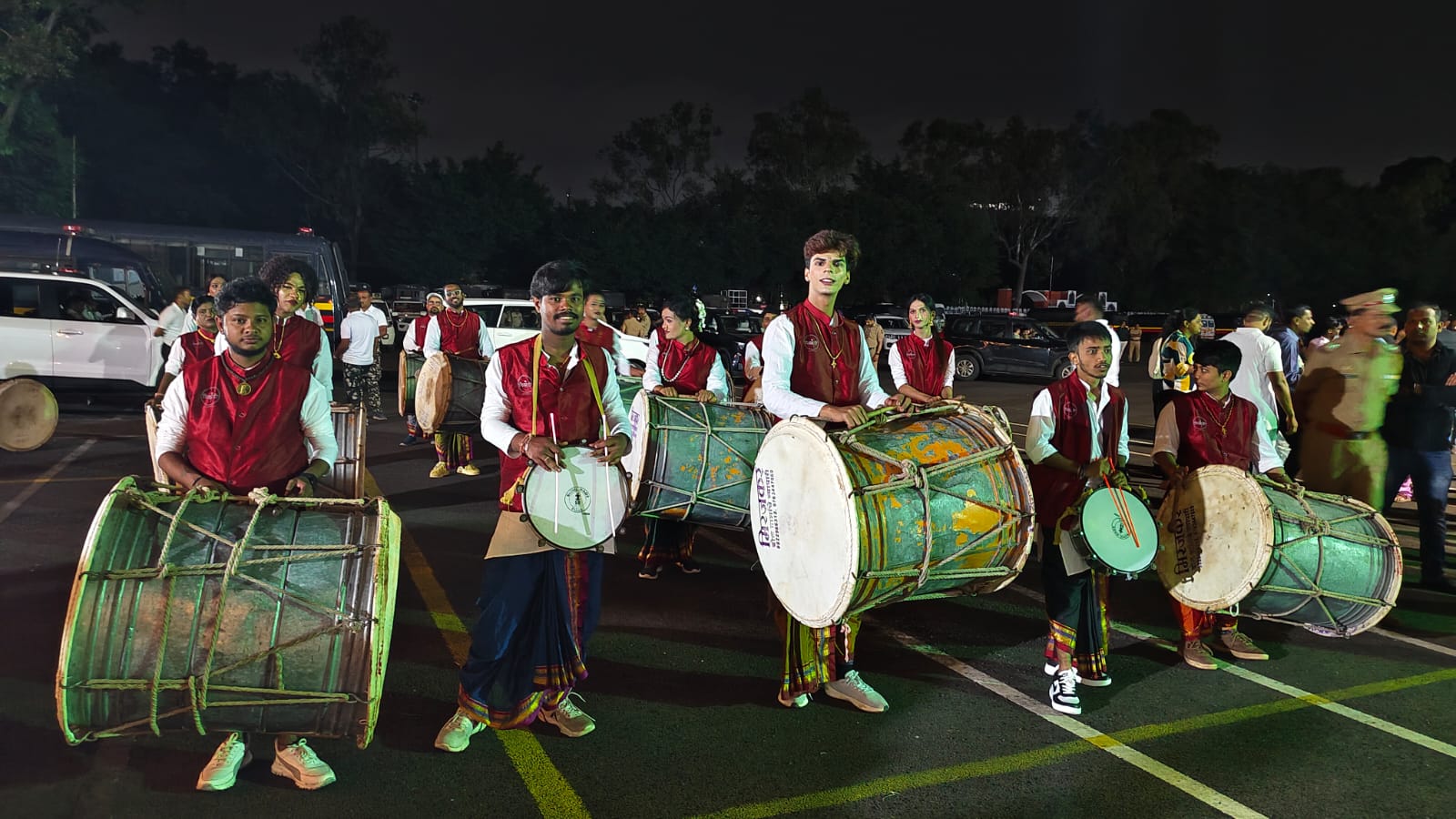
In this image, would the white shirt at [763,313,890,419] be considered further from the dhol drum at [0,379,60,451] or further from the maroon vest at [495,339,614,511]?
the dhol drum at [0,379,60,451]

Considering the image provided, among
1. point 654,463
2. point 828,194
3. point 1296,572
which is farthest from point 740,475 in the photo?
point 828,194

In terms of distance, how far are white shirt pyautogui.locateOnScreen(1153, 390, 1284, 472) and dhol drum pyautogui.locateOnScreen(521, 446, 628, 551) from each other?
2.78m

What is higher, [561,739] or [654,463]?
[654,463]

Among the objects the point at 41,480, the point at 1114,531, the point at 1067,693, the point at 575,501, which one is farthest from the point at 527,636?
the point at 41,480

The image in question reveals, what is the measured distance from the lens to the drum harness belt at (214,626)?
9.78 feet

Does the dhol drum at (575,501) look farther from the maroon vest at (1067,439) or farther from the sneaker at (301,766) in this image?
the maroon vest at (1067,439)

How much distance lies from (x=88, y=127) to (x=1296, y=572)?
44584mm

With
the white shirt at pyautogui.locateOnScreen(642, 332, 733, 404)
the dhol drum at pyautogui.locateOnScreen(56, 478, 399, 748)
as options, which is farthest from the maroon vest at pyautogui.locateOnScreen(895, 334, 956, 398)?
the dhol drum at pyautogui.locateOnScreen(56, 478, 399, 748)

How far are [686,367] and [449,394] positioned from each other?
319cm

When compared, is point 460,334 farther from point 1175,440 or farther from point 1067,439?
point 1175,440

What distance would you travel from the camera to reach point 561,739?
3949mm

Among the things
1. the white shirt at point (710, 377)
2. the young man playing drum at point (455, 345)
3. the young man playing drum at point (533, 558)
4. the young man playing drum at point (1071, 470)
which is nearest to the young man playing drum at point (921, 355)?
the white shirt at point (710, 377)

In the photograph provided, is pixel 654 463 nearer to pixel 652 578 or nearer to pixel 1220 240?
pixel 652 578

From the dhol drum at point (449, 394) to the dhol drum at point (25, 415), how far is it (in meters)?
3.30
